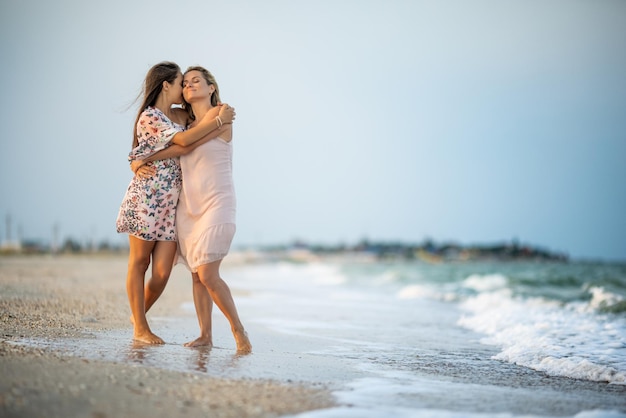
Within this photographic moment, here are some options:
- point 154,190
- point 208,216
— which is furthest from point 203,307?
point 154,190

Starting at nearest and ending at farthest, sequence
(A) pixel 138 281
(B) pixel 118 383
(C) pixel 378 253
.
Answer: (B) pixel 118 383 → (A) pixel 138 281 → (C) pixel 378 253

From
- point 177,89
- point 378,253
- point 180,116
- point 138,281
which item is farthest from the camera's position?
point 378,253

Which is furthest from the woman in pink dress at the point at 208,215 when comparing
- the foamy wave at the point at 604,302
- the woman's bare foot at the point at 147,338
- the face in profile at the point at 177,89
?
the foamy wave at the point at 604,302

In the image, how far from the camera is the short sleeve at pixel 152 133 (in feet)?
15.1

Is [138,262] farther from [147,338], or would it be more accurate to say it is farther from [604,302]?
[604,302]

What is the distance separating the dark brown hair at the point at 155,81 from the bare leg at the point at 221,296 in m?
1.17

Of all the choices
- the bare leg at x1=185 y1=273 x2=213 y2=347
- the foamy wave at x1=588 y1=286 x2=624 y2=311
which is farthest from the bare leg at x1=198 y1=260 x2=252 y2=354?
the foamy wave at x1=588 y1=286 x2=624 y2=311

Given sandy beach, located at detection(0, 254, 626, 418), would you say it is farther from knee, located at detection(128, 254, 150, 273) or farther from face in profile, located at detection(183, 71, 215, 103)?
face in profile, located at detection(183, 71, 215, 103)

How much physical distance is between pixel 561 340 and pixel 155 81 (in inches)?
192

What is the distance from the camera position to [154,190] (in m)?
4.65

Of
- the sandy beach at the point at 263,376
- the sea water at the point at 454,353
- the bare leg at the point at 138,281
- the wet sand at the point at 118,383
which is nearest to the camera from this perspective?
the wet sand at the point at 118,383

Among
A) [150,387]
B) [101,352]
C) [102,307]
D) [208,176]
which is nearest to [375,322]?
[102,307]

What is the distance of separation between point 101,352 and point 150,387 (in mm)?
1054

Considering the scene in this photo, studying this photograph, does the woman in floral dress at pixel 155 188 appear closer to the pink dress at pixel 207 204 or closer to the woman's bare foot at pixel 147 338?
the woman's bare foot at pixel 147 338
